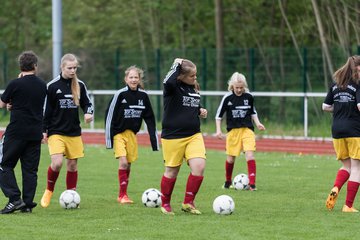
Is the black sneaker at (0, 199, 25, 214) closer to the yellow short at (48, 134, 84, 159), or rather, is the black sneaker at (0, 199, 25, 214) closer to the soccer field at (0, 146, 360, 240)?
the soccer field at (0, 146, 360, 240)

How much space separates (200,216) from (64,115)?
239cm

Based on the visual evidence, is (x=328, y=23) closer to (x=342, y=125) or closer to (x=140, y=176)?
(x=140, y=176)

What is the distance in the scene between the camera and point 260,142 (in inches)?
980

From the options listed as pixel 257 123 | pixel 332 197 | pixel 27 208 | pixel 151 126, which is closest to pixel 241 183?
pixel 257 123

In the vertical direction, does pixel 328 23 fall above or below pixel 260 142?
above

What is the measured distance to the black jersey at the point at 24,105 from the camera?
11609 millimetres

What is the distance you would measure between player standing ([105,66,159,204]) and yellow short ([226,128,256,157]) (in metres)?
2.39

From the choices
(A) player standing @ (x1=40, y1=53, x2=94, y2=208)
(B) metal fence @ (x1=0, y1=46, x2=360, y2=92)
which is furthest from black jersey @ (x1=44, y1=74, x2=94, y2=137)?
(B) metal fence @ (x1=0, y1=46, x2=360, y2=92)

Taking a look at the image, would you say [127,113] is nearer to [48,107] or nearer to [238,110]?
[48,107]

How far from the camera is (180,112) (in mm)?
11570

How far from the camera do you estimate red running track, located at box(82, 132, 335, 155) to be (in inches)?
909

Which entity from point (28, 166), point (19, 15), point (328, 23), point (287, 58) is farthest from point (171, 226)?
point (19, 15)

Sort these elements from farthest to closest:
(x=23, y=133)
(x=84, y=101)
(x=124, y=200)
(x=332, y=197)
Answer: (x=124, y=200) → (x=84, y=101) → (x=332, y=197) → (x=23, y=133)

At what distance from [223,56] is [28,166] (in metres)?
17.8
